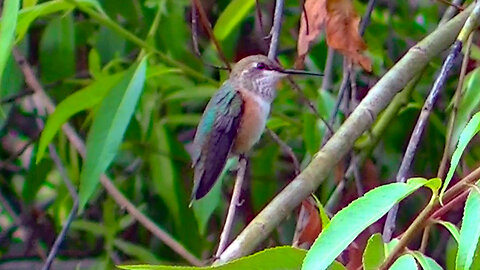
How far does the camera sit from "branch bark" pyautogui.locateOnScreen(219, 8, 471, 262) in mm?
1756

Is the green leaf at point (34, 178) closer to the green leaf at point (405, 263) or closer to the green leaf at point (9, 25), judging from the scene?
the green leaf at point (9, 25)

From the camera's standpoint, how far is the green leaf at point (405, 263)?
123 centimetres

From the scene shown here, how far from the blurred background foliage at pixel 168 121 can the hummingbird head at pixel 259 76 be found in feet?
0.28

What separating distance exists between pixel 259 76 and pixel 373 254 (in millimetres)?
1434

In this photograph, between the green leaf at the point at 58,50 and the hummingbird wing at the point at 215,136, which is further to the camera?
the green leaf at the point at 58,50

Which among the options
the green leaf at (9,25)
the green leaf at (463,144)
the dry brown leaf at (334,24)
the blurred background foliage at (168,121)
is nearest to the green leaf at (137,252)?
the blurred background foliage at (168,121)

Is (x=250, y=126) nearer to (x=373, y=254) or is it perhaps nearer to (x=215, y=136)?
(x=215, y=136)

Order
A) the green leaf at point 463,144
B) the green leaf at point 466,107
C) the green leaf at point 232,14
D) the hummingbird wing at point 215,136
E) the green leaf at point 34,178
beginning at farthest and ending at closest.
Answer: the green leaf at point 34,178, the green leaf at point 232,14, the hummingbird wing at point 215,136, the green leaf at point 466,107, the green leaf at point 463,144

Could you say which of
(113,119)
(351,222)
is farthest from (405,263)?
(113,119)

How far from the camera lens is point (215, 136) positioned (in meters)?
2.57

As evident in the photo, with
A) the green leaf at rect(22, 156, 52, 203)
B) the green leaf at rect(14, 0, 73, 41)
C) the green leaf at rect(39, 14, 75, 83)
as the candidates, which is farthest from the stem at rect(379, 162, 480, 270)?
the green leaf at rect(22, 156, 52, 203)

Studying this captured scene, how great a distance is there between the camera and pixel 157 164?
3.12 meters

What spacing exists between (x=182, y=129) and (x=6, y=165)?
0.63m

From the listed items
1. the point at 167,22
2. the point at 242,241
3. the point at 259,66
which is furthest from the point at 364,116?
the point at 167,22
